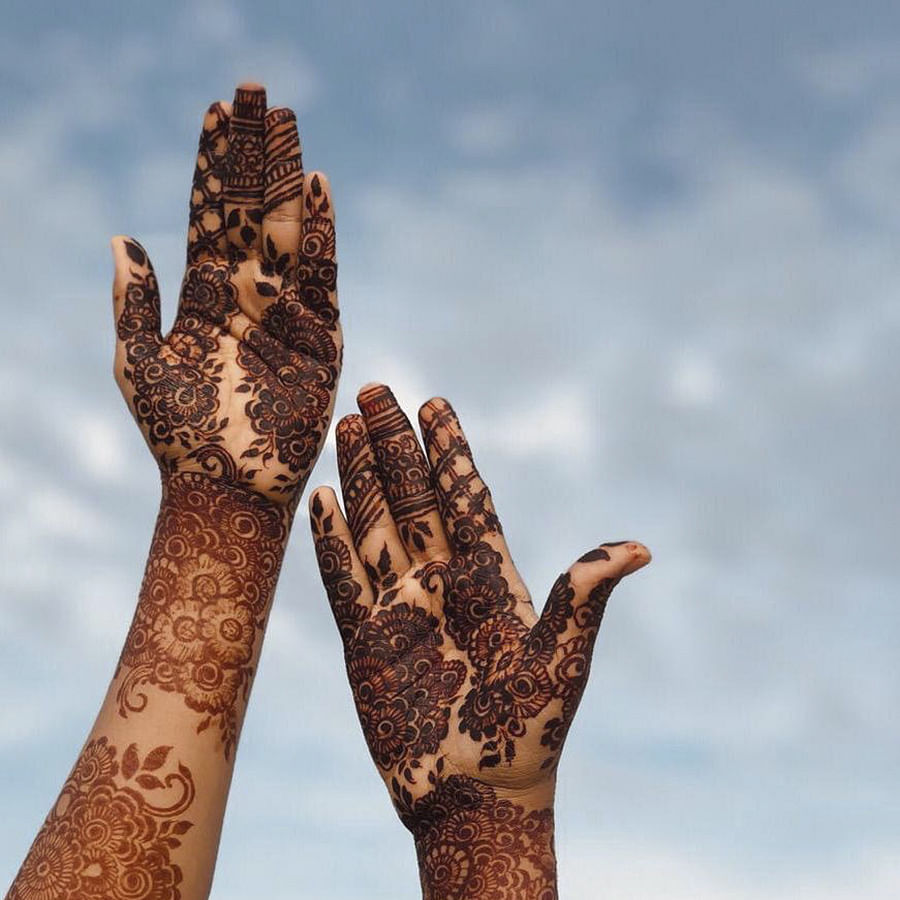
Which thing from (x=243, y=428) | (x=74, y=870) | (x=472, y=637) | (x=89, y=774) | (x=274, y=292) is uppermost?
(x=274, y=292)

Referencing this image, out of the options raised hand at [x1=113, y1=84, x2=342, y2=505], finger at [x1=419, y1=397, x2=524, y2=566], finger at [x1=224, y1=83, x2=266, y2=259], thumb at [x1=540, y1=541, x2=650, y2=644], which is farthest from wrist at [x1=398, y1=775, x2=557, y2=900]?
finger at [x1=224, y1=83, x2=266, y2=259]

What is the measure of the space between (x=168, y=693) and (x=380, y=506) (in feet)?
4.95

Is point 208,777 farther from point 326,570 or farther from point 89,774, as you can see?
point 326,570

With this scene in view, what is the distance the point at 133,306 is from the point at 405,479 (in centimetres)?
145

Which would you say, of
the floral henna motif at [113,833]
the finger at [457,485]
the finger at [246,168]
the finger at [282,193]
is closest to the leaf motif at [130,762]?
the floral henna motif at [113,833]

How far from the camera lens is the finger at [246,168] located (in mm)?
6441

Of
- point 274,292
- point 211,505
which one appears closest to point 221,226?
point 274,292

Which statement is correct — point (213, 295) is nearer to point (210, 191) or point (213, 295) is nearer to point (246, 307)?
point (246, 307)

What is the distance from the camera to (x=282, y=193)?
6.43 metres

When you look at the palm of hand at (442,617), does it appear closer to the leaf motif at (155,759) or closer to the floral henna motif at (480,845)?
the floral henna motif at (480,845)

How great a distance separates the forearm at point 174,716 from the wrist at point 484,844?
0.95 m

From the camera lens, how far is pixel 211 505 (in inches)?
235

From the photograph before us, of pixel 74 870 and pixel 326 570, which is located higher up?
pixel 326 570

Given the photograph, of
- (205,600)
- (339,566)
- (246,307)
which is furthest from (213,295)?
(205,600)
